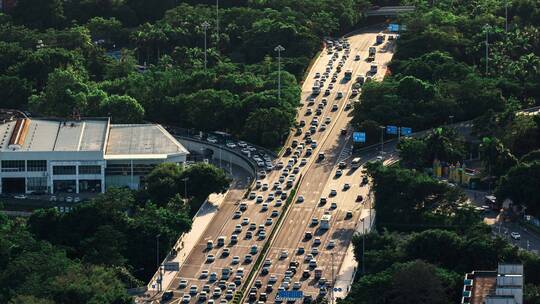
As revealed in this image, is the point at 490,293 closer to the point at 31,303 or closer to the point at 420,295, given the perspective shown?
the point at 420,295

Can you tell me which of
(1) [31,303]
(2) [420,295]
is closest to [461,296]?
(2) [420,295]

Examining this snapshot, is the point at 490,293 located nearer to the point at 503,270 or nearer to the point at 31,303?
the point at 503,270

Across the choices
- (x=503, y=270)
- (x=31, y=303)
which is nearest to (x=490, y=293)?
(x=503, y=270)

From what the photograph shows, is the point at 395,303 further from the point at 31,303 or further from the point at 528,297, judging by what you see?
the point at 31,303
